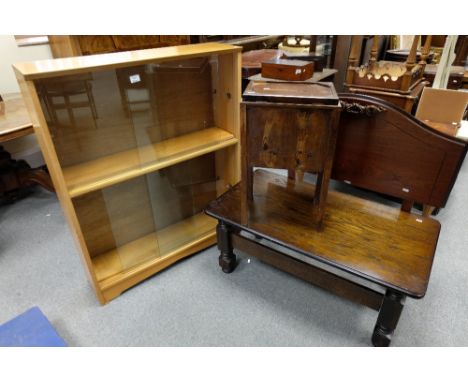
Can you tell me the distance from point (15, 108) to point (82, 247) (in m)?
1.34

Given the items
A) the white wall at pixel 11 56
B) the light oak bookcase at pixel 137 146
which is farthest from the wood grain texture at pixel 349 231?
the white wall at pixel 11 56

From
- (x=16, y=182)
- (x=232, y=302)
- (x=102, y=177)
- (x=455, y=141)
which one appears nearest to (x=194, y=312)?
(x=232, y=302)

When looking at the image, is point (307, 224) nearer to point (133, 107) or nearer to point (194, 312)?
point (194, 312)

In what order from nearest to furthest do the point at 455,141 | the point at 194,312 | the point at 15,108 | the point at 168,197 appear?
the point at 455,141 → the point at 194,312 → the point at 168,197 → the point at 15,108

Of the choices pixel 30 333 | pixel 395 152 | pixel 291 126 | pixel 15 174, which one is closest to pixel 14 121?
pixel 15 174

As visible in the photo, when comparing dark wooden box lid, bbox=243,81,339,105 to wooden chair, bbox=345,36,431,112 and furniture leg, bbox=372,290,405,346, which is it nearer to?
furniture leg, bbox=372,290,405,346

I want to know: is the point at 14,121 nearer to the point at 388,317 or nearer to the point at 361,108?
the point at 361,108

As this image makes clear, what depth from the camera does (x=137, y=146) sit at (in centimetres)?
161

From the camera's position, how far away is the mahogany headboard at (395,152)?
1309 millimetres

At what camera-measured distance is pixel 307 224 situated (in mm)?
1462

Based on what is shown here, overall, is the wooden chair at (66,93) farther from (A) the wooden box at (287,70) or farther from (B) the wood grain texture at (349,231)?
(A) the wooden box at (287,70)

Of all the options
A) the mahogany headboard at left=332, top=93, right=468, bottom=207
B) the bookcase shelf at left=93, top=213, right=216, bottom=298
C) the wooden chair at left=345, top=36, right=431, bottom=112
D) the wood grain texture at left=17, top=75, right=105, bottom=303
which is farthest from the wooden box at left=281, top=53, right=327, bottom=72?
the wood grain texture at left=17, top=75, right=105, bottom=303

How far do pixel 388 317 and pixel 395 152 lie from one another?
69 centimetres

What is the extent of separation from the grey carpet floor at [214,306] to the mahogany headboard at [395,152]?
1.92 ft
